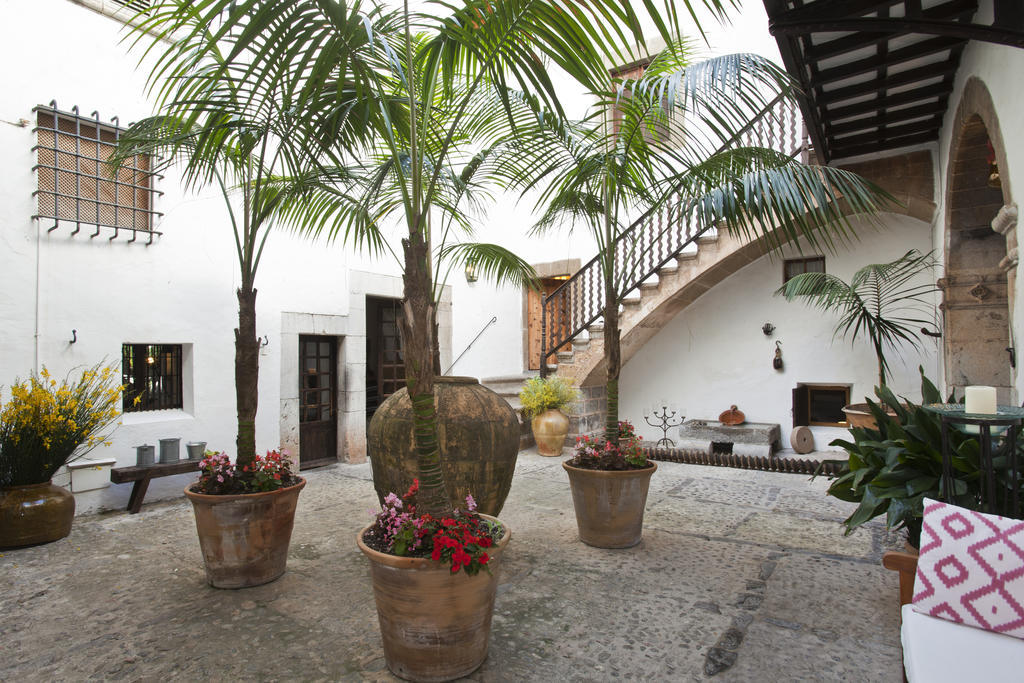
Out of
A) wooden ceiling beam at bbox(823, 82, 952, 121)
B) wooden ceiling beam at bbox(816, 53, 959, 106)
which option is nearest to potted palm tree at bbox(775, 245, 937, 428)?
wooden ceiling beam at bbox(823, 82, 952, 121)

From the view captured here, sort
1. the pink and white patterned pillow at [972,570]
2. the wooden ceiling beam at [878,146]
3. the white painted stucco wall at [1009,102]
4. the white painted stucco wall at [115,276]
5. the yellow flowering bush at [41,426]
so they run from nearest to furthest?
the pink and white patterned pillow at [972,570], the white painted stucco wall at [1009,102], the yellow flowering bush at [41,426], the white painted stucco wall at [115,276], the wooden ceiling beam at [878,146]

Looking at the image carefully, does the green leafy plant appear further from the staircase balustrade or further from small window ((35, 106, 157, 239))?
small window ((35, 106, 157, 239))

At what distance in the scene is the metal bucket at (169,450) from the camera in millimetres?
4566

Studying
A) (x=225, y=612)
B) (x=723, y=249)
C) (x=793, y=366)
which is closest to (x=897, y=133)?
(x=723, y=249)

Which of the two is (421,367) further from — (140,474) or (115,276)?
(115,276)

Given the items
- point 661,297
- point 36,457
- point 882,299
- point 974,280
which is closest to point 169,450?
point 36,457

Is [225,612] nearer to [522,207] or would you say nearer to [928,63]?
[928,63]

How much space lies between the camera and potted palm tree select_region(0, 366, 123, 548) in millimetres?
3582

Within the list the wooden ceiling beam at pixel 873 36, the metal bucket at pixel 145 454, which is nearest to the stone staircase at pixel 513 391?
the metal bucket at pixel 145 454

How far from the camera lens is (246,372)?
312cm

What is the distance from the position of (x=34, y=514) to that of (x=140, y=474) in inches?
29.0

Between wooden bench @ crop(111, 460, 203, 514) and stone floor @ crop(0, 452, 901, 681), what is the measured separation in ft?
0.73

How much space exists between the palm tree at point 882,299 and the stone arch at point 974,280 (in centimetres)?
86

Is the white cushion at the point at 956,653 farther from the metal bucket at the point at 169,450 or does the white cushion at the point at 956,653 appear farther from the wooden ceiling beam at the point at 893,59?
the metal bucket at the point at 169,450
